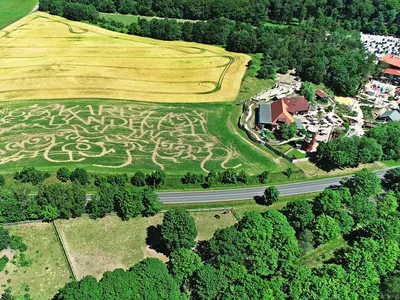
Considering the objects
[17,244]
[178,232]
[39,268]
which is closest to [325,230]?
[178,232]

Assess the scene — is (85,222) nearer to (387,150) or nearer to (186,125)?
(186,125)

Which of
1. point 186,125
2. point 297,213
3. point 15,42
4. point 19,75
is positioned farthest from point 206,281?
point 15,42

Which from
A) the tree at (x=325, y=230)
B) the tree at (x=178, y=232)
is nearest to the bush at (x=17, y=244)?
the tree at (x=178, y=232)

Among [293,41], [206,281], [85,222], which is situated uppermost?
[293,41]

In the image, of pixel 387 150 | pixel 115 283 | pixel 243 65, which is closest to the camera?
pixel 115 283

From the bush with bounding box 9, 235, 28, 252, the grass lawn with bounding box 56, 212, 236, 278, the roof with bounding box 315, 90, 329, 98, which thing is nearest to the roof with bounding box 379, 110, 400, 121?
the roof with bounding box 315, 90, 329, 98

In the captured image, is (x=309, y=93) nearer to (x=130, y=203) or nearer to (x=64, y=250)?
(x=130, y=203)
